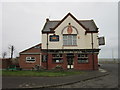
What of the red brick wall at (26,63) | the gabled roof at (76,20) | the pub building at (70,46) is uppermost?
the gabled roof at (76,20)

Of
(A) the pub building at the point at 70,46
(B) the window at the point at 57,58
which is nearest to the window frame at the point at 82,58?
(A) the pub building at the point at 70,46

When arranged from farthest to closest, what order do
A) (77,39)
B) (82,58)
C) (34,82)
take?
1. (77,39)
2. (82,58)
3. (34,82)

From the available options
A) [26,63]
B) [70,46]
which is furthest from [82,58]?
[26,63]

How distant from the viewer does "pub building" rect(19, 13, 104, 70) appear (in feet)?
89.1

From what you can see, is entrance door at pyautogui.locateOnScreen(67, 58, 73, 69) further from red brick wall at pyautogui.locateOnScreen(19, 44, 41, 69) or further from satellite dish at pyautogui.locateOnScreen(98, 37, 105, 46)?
satellite dish at pyautogui.locateOnScreen(98, 37, 105, 46)

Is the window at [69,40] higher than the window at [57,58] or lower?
higher

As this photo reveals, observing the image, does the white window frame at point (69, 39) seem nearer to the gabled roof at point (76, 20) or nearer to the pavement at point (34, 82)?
the gabled roof at point (76, 20)

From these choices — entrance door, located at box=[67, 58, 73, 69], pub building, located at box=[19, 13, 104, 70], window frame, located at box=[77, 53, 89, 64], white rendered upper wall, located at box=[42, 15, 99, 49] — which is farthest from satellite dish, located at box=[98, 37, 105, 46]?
entrance door, located at box=[67, 58, 73, 69]

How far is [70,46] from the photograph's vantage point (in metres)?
27.6

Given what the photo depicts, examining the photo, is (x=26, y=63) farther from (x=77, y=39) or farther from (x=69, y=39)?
(x=77, y=39)

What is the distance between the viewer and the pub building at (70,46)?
2717 cm

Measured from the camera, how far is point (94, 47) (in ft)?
90.0

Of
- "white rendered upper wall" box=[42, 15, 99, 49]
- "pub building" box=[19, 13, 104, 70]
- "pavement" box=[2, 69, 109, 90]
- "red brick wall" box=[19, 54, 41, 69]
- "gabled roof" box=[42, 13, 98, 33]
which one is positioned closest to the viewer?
"pavement" box=[2, 69, 109, 90]

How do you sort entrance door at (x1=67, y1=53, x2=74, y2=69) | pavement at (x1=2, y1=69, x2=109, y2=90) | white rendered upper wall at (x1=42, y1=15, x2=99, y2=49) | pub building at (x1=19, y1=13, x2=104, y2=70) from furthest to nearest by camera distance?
white rendered upper wall at (x1=42, y1=15, x2=99, y2=49) < entrance door at (x1=67, y1=53, x2=74, y2=69) < pub building at (x1=19, y1=13, x2=104, y2=70) < pavement at (x1=2, y1=69, x2=109, y2=90)
